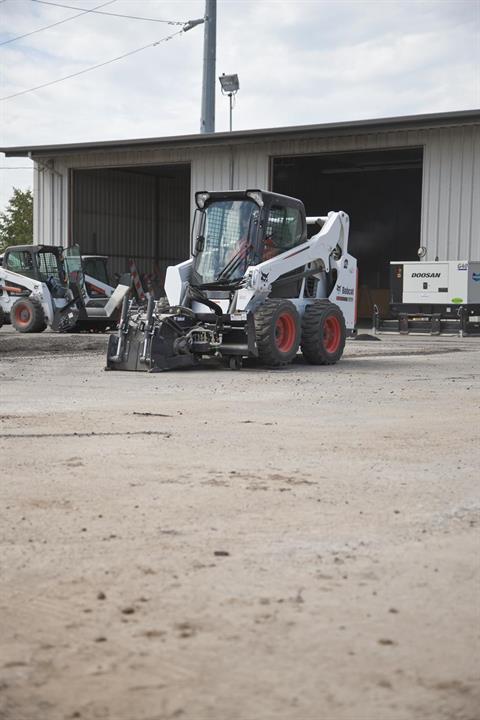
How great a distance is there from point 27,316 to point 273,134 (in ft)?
36.5

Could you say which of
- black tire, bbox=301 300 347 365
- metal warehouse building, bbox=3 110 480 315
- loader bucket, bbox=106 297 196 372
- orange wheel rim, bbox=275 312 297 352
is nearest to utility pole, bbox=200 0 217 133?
metal warehouse building, bbox=3 110 480 315

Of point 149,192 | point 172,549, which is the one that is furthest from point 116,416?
point 149,192

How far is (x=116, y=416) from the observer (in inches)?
411

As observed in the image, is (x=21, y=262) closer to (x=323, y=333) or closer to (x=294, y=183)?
(x=323, y=333)

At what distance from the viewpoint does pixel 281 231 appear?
17.1 m

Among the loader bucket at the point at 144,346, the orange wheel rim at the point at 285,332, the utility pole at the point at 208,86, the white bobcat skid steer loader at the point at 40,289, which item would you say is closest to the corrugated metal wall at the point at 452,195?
the utility pole at the point at 208,86

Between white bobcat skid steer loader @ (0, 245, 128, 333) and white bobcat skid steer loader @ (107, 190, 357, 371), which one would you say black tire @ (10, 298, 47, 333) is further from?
white bobcat skid steer loader @ (107, 190, 357, 371)

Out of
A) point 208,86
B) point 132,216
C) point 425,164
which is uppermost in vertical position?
point 208,86

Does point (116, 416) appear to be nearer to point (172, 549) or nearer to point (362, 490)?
point (362, 490)

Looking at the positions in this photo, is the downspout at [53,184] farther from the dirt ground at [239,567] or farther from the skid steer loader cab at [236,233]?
the dirt ground at [239,567]

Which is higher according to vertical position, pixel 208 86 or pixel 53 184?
pixel 208 86

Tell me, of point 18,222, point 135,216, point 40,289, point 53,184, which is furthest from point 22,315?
point 18,222

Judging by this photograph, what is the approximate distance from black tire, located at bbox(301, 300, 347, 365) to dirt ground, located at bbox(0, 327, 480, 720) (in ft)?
22.7

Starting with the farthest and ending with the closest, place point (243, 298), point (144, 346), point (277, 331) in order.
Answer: point (277, 331) → point (243, 298) → point (144, 346)
